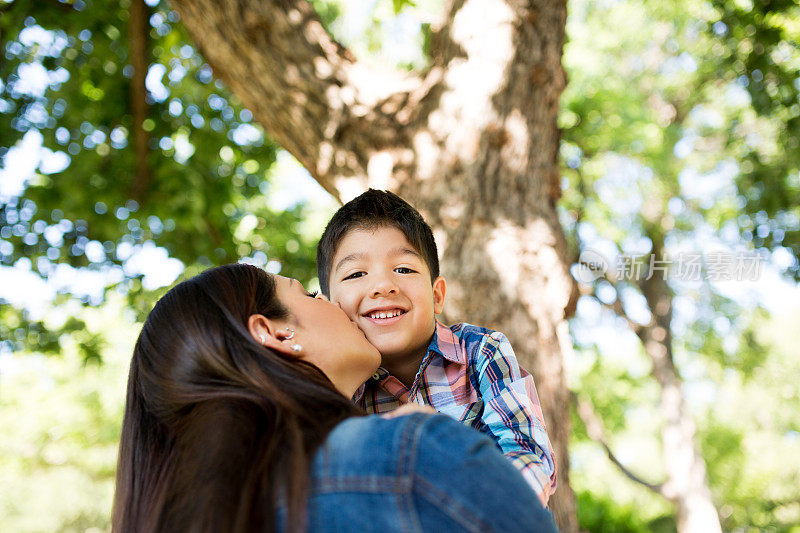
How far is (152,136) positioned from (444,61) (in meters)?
3.09

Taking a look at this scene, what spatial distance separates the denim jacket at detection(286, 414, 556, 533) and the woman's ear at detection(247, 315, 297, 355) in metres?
0.40

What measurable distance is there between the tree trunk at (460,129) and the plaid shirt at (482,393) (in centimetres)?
55

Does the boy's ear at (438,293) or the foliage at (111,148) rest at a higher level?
the foliage at (111,148)

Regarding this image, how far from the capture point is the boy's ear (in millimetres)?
2492

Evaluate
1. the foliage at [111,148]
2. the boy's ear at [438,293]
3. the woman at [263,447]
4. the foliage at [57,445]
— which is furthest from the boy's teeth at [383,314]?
the foliage at [57,445]

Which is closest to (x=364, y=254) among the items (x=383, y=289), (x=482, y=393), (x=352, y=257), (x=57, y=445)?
(x=352, y=257)

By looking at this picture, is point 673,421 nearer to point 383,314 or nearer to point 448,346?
point 448,346

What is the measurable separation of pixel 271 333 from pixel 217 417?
1.06 feet

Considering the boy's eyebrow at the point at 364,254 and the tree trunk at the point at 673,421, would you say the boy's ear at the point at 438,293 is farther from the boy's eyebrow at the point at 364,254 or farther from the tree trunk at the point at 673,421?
the tree trunk at the point at 673,421

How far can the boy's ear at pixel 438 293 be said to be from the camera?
8.18 ft

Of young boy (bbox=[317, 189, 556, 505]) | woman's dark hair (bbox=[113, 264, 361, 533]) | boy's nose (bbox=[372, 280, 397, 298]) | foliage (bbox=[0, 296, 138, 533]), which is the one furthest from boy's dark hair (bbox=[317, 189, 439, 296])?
foliage (bbox=[0, 296, 138, 533])

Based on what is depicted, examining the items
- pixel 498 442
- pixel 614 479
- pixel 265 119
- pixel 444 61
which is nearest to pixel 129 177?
pixel 265 119

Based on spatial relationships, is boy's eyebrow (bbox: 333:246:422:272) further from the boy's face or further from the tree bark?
the tree bark

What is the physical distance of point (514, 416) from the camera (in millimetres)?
1827
